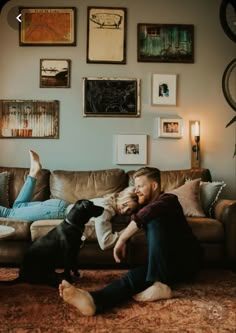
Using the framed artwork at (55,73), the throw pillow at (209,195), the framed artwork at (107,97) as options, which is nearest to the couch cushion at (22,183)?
the framed artwork at (107,97)

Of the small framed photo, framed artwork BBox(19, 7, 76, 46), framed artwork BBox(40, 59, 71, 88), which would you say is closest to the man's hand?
the small framed photo

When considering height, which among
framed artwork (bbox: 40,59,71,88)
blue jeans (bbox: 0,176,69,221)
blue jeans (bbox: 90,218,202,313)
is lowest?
blue jeans (bbox: 90,218,202,313)

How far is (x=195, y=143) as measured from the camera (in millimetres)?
4215

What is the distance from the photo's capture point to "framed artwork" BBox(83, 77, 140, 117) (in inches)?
166

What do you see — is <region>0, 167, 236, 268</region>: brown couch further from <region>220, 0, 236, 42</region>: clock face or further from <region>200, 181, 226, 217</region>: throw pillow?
<region>220, 0, 236, 42</region>: clock face

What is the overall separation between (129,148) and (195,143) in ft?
2.34

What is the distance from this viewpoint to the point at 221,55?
428cm

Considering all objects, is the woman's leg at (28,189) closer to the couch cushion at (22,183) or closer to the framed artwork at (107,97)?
the couch cushion at (22,183)

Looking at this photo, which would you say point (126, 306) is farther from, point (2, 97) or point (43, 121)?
point (2, 97)

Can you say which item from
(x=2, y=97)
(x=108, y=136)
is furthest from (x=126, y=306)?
(x=2, y=97)

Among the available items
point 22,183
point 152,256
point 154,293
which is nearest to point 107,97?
point 22,183

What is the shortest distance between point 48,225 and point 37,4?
8.44ft

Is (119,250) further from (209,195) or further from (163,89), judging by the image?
(163,89)

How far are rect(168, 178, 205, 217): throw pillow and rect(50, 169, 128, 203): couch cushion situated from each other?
619 mm
